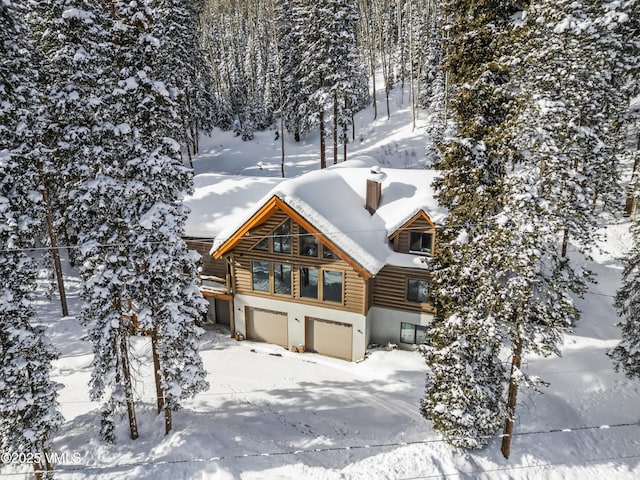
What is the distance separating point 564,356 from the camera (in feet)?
61.5

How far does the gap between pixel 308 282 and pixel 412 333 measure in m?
5.82

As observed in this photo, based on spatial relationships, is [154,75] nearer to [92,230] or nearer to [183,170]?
[183,170]

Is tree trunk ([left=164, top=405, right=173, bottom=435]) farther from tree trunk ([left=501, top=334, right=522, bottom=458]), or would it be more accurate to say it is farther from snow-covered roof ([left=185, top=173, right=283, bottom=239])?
tree trunk ([left=501, top=334, right=522, bottom=458])

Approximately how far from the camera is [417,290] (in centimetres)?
1941

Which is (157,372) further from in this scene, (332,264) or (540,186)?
(540,186)

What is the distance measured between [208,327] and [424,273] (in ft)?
41.6

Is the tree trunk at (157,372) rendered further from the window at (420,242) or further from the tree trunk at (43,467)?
the window at (420,242)

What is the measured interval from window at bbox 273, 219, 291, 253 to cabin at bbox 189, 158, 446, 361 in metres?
0.05

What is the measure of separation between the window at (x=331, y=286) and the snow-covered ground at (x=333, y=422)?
3188 millimetres

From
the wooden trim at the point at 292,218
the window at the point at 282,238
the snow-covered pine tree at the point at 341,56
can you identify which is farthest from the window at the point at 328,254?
the snow-covered pine tree at the point at 341,56

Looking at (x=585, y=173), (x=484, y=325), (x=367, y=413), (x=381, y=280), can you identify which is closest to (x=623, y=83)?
(x=585, y=173)

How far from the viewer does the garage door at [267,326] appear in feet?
68.8

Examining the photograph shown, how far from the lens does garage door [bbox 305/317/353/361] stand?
19.8m

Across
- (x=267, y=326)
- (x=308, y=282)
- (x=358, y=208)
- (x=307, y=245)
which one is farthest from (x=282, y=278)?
(x=358, y=208)
